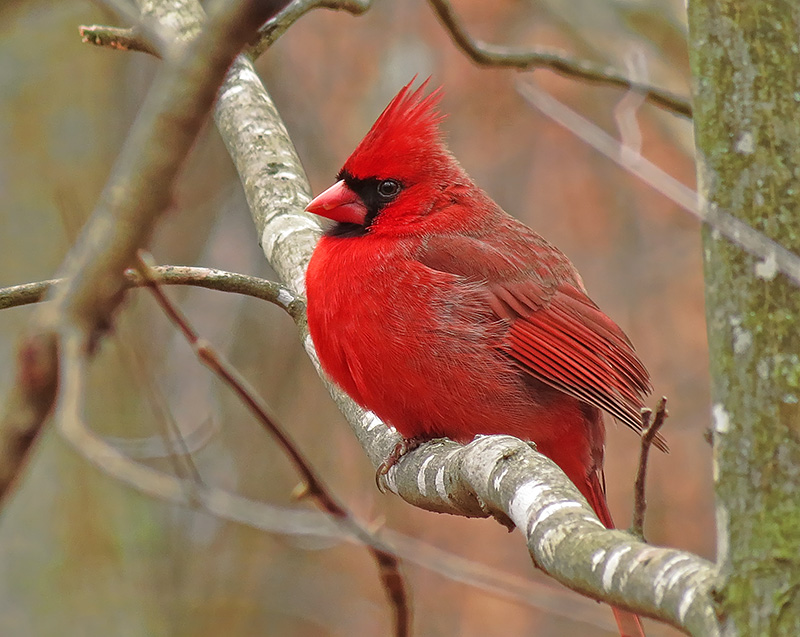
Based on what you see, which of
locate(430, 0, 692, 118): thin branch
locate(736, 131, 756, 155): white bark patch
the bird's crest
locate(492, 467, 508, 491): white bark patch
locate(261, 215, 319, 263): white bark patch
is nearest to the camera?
locate(736, 131, 756, 155): white bark patch

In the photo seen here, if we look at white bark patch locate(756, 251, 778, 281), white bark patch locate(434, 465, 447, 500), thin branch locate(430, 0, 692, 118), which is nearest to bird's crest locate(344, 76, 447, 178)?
thin branch locate(430, 0, 692, 118)

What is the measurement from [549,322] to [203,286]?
1019mm

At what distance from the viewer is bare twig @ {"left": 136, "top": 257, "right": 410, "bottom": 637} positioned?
5.26 ft

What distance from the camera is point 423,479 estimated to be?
7.86 ft

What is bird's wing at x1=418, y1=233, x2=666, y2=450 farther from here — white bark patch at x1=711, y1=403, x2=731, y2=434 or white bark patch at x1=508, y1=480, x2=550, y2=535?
white bark patch at x1=711, y1=403, x2=731, y2=434

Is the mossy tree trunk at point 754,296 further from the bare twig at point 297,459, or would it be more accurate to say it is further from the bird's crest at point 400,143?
the bird's crest at point 400,143

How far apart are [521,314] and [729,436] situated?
6.01ft

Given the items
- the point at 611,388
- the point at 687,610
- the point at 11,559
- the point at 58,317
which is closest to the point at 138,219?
the point at 58,317

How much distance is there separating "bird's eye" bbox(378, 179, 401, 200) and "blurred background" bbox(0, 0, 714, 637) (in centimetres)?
201

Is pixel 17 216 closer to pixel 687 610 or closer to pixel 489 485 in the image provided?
pixel 489 485

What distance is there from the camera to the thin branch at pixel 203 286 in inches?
102

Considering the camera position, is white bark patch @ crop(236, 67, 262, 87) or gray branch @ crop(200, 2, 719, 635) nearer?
gray branch @ crop(200, 2, 719, 635)

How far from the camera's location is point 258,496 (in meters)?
6.67

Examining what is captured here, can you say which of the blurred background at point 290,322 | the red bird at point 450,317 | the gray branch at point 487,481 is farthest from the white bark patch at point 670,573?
the blurred background at point 290,322
